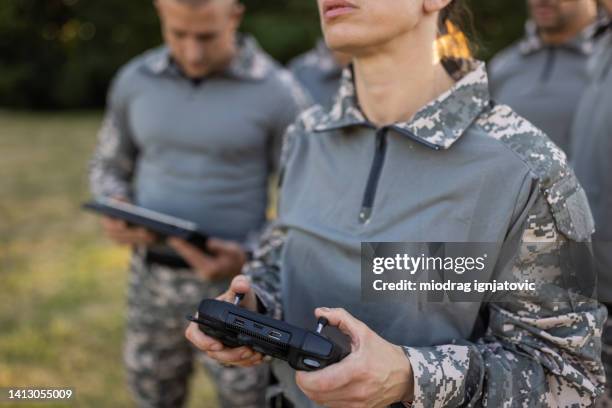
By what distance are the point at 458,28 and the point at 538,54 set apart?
1.90 meters

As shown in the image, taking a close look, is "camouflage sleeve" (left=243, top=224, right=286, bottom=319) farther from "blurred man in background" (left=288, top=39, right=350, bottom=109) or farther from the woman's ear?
"blurred man in background" (left=288, top=39, right=350, bottom=109)

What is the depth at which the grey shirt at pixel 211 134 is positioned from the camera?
2.46 metres

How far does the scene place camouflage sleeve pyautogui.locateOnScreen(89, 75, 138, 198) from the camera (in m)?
2.68

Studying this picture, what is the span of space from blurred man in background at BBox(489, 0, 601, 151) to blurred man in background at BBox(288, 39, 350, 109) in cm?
127

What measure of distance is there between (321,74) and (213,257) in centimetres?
232

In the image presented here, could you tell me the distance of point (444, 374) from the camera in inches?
46.1

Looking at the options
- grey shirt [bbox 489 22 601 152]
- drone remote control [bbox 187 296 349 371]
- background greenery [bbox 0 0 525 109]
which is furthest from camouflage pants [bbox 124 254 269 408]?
background greenery [bbox 0 0 525 109]

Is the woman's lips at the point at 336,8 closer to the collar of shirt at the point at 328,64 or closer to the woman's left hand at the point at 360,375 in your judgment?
the woman's left hand at the point at 360,375

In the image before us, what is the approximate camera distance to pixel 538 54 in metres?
3.18

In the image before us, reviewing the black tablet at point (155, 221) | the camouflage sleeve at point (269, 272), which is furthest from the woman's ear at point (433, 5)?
the black tablet at point (155, 221)

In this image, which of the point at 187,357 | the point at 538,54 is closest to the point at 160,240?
the point at 187,357

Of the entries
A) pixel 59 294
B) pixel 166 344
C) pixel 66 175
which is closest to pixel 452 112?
pixel 166 344

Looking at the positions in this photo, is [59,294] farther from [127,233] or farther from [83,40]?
[83,40]

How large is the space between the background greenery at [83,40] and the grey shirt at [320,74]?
12296 millimetres
